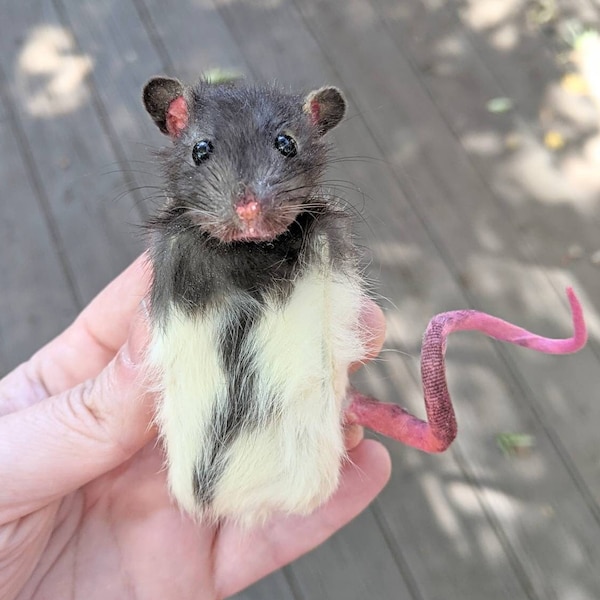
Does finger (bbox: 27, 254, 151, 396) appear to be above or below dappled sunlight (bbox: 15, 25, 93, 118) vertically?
below

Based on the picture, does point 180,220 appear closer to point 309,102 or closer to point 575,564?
point 309,102

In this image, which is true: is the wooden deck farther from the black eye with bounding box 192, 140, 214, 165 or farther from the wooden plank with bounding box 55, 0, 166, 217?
the black eye with bounding box 192, 140, 214, 165

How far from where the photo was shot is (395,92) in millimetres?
3188

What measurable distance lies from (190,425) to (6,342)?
1570 mm

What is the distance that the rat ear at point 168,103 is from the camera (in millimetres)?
1562

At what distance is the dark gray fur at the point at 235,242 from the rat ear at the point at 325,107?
98mm

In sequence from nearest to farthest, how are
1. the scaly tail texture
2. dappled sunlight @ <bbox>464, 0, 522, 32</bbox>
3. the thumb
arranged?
the scaly tail texture < the thumb < dappled sunlight @ <bbox>464, 0, 522, 32</bbox>

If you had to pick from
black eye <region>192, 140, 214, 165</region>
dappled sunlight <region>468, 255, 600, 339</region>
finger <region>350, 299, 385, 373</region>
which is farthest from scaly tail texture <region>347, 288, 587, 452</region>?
dappled sunlight <region>468, 255, 600, 339</region>

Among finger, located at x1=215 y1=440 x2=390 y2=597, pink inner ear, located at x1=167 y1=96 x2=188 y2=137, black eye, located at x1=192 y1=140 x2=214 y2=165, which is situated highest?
pink inner ear, located at x1=167 y1=96 x2=188 y2=137

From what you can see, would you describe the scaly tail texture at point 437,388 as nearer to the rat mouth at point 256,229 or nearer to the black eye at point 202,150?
the rat mouth at point 256,229

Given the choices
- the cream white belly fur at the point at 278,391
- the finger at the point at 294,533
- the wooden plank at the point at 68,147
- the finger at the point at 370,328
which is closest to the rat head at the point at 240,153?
the cream white belly fur at the point at 278,391

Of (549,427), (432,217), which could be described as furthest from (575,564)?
(432,217)

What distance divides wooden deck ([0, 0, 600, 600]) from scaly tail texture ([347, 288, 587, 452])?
0.95m

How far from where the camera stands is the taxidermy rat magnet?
141cm
